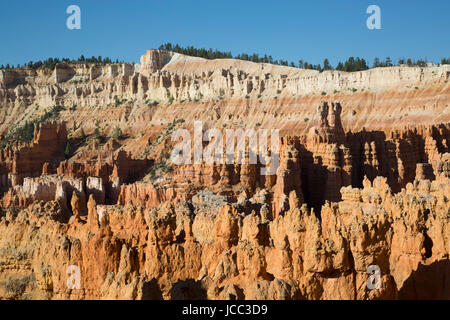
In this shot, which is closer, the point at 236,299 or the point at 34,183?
the point at 236,299

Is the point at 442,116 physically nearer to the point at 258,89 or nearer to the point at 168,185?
the point at 258,89

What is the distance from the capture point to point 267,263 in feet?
47.7

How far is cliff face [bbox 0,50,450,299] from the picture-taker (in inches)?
538

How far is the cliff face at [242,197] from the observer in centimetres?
1366

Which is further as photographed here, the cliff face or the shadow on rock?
the shadow on rock

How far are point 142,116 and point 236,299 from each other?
270 feet

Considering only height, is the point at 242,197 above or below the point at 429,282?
above

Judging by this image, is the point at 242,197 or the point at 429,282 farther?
the point at 242,197

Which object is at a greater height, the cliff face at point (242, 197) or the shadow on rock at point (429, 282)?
the cliff face at point (242, 197)

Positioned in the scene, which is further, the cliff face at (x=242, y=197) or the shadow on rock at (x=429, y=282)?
the shadow on rock at (x=429, y=282)

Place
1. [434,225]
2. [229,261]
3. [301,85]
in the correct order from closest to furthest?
[229,261] < [434,225] < [301,85]

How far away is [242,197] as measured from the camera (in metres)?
28.5

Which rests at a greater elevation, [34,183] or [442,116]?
[442,116]
